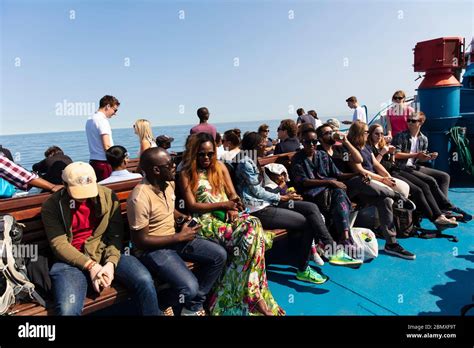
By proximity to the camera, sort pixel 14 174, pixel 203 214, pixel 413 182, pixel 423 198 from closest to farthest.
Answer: pixel 14 174 < pixel 203 214 < pixel 423 198 < pixel 413 182

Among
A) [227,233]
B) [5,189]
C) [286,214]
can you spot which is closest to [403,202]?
[286,214]

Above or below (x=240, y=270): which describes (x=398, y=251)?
below

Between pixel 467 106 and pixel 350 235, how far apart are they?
6764mm

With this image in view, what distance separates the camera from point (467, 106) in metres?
8.34

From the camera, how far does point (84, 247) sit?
2.59 m

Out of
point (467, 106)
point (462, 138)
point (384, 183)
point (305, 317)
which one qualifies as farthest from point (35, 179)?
point (467, 106)

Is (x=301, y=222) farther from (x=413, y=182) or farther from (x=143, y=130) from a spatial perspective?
(x=143, y=130)

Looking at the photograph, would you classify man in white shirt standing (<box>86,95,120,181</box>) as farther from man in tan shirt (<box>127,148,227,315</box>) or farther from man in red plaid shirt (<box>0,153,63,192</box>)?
man in tan shirt (<box>127,148,227,315</box>)

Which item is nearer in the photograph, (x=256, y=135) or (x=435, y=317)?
(x=435, y=317)

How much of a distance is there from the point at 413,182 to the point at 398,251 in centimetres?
144

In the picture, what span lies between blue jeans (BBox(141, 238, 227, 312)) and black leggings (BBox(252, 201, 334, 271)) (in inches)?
32.2

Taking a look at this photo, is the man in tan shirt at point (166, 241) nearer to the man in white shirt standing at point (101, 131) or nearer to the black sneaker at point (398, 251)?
the man in white shirt standing at point (101, 131)

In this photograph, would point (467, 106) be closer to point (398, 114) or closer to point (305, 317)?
point (398, 114)

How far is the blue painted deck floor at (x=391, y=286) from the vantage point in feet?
9.84
